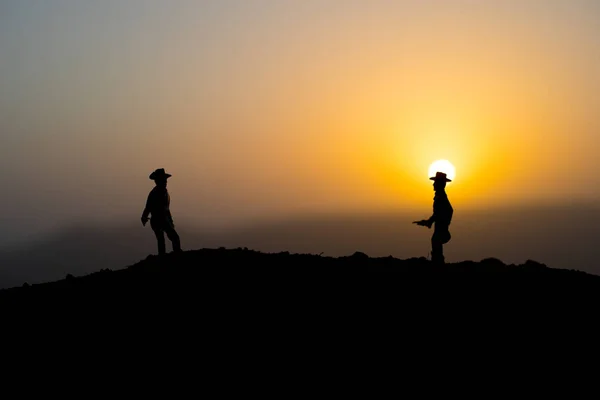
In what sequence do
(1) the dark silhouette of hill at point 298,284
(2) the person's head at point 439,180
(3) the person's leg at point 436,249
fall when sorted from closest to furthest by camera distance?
(1) the dark silhouette of hill at point 298,284, (3) the person's leg at point 436,249, (2) the person's head at point 439,180

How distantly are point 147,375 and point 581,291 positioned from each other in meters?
9.71

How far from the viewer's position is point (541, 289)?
14.7 m

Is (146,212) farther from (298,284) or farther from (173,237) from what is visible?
(298,284)

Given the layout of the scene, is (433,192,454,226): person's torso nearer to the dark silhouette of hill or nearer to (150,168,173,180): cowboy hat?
the dark silhouette of hill

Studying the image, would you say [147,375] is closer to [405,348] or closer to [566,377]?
[405,348]

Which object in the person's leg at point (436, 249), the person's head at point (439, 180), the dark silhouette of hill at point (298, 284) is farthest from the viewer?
the person's head at point (439, 180)

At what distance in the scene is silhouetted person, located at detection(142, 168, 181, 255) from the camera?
18172 mm

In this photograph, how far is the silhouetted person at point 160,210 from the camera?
18.2 meters

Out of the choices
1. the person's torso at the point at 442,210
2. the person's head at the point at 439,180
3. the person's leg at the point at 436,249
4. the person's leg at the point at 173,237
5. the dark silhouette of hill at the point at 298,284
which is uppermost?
the person's head at the point at 439,180

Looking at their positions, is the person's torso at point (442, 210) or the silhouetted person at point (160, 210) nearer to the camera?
the person's torso at point (442, 210)

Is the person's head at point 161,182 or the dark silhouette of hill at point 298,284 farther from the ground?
the person's head at point 161,182

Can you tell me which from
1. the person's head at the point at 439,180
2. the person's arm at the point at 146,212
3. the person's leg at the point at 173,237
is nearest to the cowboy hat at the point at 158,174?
the person's arm at the point at 146,212

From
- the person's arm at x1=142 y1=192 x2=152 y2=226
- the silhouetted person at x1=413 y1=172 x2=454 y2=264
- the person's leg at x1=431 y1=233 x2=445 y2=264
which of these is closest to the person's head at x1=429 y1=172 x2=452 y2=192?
the silhouetted person at x1=413 y1=172 x2=454 y2=264

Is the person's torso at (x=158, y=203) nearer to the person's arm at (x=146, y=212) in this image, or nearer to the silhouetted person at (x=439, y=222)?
the person's arm at (x=146, y=212)
